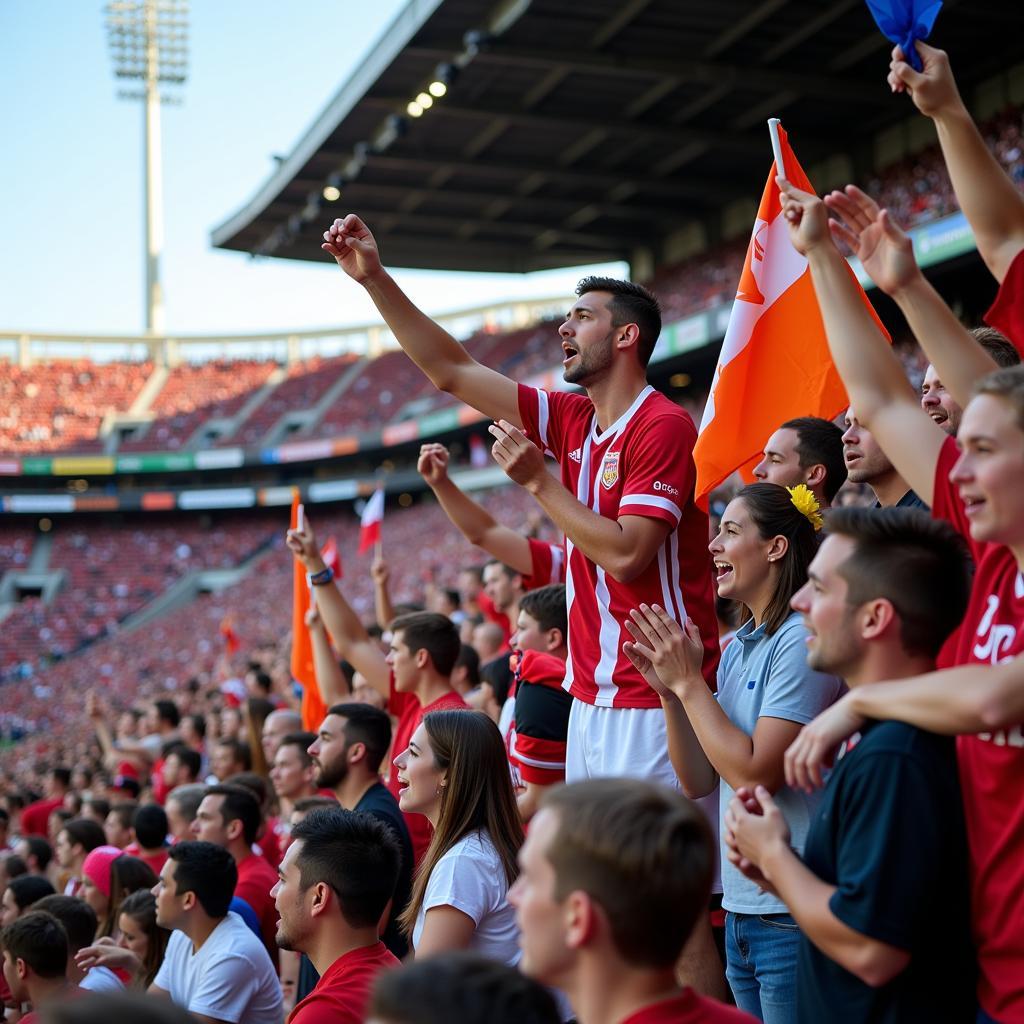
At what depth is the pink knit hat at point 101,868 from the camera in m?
6.71

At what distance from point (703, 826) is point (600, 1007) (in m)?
0.35

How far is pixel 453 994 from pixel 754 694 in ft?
5.80

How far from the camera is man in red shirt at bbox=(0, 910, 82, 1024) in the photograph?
5180 mm

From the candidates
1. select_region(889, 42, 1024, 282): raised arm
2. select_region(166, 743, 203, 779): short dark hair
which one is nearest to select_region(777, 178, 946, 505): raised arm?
select_region(889, 42, 1024, 282): raised arm

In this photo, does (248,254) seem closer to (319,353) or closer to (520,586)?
(319,353)

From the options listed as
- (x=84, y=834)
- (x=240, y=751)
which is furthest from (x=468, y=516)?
(x=84, y=834)

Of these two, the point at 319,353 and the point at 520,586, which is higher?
the point at 319,353

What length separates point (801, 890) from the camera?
7.55 ft

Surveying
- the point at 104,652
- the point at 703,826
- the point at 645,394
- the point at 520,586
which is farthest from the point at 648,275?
the point at 703,826

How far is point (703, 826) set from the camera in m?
2.13

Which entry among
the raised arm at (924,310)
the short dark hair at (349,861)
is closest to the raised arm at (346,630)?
the short dark hair at (349,861)

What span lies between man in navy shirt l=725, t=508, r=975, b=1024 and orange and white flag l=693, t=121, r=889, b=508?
1855 mm

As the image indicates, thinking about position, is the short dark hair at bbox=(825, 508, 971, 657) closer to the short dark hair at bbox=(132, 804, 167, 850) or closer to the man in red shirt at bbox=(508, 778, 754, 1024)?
the man in red shirt at bbox=(508, 778, 754, 1024)

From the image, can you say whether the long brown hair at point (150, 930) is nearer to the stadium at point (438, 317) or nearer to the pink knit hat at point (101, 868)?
the pink knit hat at point (101, 868)
